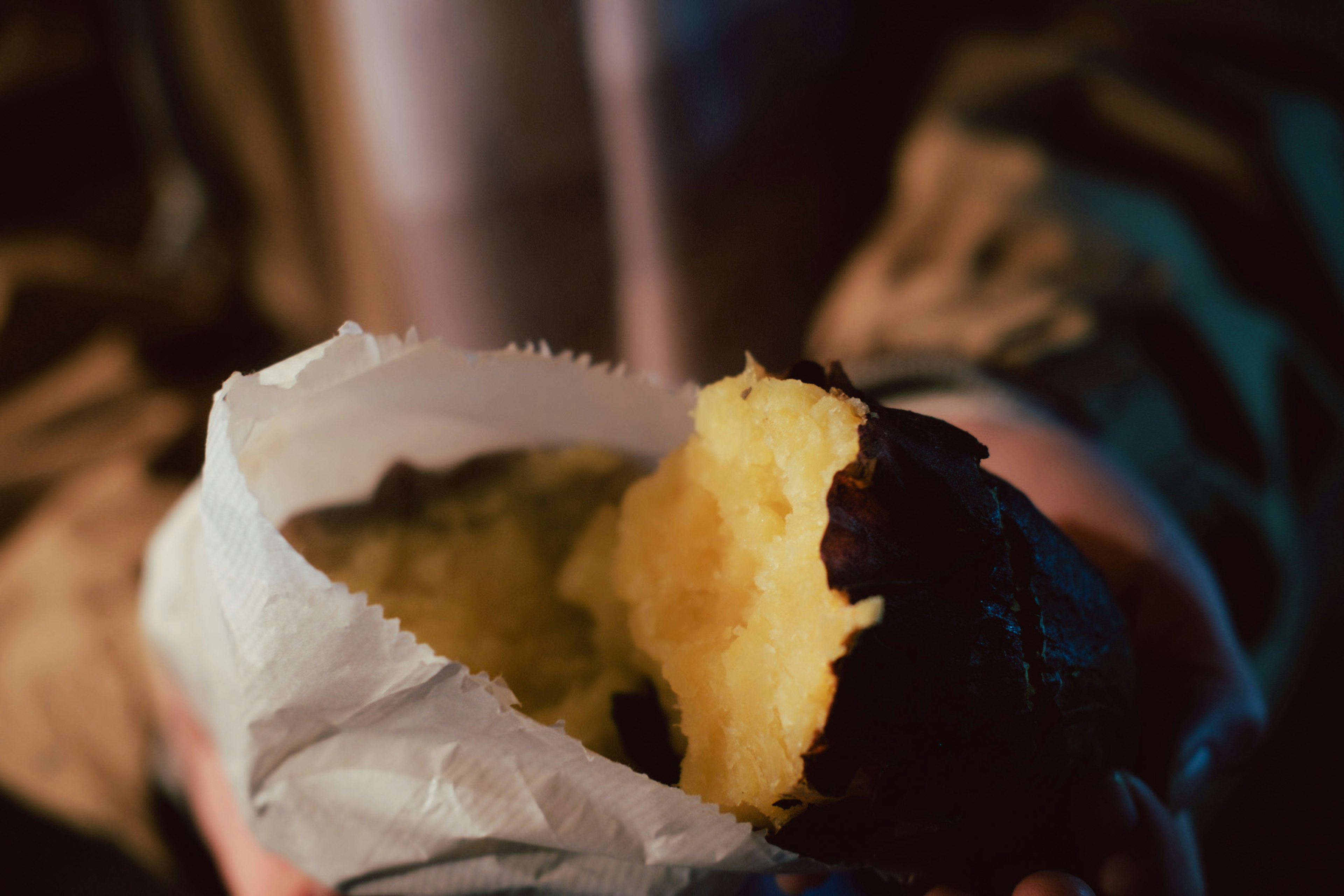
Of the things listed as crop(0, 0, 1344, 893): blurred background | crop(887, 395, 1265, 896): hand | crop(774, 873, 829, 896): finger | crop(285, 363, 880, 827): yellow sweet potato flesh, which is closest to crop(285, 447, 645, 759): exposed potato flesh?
crop(285, 363, 880, 827): yellow sweet potato flesh

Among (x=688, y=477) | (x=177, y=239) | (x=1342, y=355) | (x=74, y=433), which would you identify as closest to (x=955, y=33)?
(x=1342, y=355)

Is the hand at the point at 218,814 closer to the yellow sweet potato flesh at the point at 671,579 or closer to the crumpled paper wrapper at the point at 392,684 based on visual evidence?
the crumpled paper wrapper at the point at 392,684

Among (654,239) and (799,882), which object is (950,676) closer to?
(799,882)

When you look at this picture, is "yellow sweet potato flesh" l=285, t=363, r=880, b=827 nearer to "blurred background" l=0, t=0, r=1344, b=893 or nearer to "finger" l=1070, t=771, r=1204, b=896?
"finger" l=1070, t=771, r=1204, b=896

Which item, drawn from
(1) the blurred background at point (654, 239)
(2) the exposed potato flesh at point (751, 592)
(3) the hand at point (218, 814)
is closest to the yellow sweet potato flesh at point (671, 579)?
(2) the exposed potato flesh at point (751, 592)

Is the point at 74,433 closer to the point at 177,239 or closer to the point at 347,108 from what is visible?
the point at 177,239

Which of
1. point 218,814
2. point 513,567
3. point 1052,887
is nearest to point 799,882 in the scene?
point 1052,887

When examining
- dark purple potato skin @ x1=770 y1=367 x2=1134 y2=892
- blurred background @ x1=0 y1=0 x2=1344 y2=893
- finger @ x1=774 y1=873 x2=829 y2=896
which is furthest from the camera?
blurred background @ x1=0 y1=0 x2=1344 y2=893
